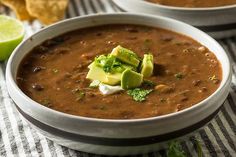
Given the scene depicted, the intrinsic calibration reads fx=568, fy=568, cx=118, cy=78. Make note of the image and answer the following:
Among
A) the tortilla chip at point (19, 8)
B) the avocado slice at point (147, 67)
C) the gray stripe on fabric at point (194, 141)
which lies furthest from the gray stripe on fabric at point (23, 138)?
the tortilla chip at point (19, 8)

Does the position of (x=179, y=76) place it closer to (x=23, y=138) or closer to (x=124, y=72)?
(x=124, y=72)

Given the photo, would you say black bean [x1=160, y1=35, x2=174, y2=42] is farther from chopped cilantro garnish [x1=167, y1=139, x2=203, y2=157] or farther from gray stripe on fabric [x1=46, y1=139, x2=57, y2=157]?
gray stripe on fabric [x1=46, y1=139, x2=57, y2=157]

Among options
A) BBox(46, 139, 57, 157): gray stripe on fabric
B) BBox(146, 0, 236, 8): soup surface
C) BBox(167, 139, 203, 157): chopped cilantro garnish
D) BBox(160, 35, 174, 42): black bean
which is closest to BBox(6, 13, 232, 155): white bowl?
BBox(167, 139, 203, 157): chopped cilantro garnish

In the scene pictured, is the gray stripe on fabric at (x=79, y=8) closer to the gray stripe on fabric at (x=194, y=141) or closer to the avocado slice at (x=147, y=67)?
the avocado slice at (x=147, y=67)

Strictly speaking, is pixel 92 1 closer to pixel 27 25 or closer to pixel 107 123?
pixel 27 25

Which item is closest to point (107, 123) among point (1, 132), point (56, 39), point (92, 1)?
point (1, 132)

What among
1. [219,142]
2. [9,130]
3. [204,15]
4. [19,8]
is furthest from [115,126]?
[19,8]
